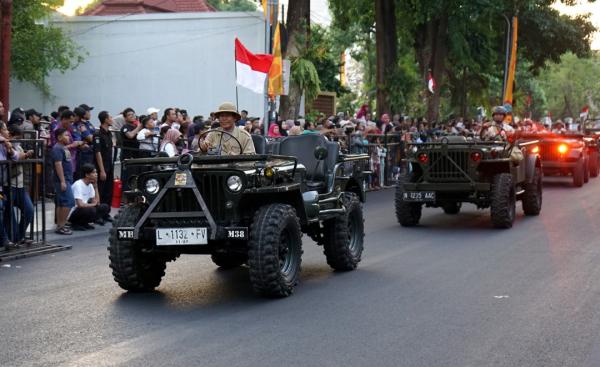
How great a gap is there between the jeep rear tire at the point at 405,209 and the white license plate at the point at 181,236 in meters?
7.59

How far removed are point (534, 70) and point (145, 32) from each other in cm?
1944

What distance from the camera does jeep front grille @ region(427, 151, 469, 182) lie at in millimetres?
15914

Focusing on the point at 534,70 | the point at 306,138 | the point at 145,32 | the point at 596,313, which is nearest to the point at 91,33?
the point at 145,32

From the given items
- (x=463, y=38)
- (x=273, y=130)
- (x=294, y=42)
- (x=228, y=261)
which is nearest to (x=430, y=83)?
(x=463, y=38)

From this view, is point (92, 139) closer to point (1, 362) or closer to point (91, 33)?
point (1, 362)

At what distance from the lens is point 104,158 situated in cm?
1659

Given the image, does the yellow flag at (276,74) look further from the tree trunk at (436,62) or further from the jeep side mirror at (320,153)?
the tree trunk at (436,62)

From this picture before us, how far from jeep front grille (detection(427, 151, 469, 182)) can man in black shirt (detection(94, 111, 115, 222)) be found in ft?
17.3

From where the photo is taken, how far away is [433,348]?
724cm

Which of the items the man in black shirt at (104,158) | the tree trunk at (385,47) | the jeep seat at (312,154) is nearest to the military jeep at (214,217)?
the jeep seat at (312,154)

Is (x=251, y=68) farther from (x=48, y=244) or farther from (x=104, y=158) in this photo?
(x=48, y=244)

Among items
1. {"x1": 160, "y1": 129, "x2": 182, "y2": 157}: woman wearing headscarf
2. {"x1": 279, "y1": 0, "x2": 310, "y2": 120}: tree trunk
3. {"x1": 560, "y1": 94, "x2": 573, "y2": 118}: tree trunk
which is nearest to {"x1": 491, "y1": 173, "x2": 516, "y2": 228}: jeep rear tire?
{"x1": 160, "y1": 129, "x2": 182, "y2": 157}: woman wearing headscarf

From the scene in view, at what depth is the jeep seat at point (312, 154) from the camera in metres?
11.3

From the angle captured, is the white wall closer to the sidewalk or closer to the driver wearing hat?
the sidewalk
